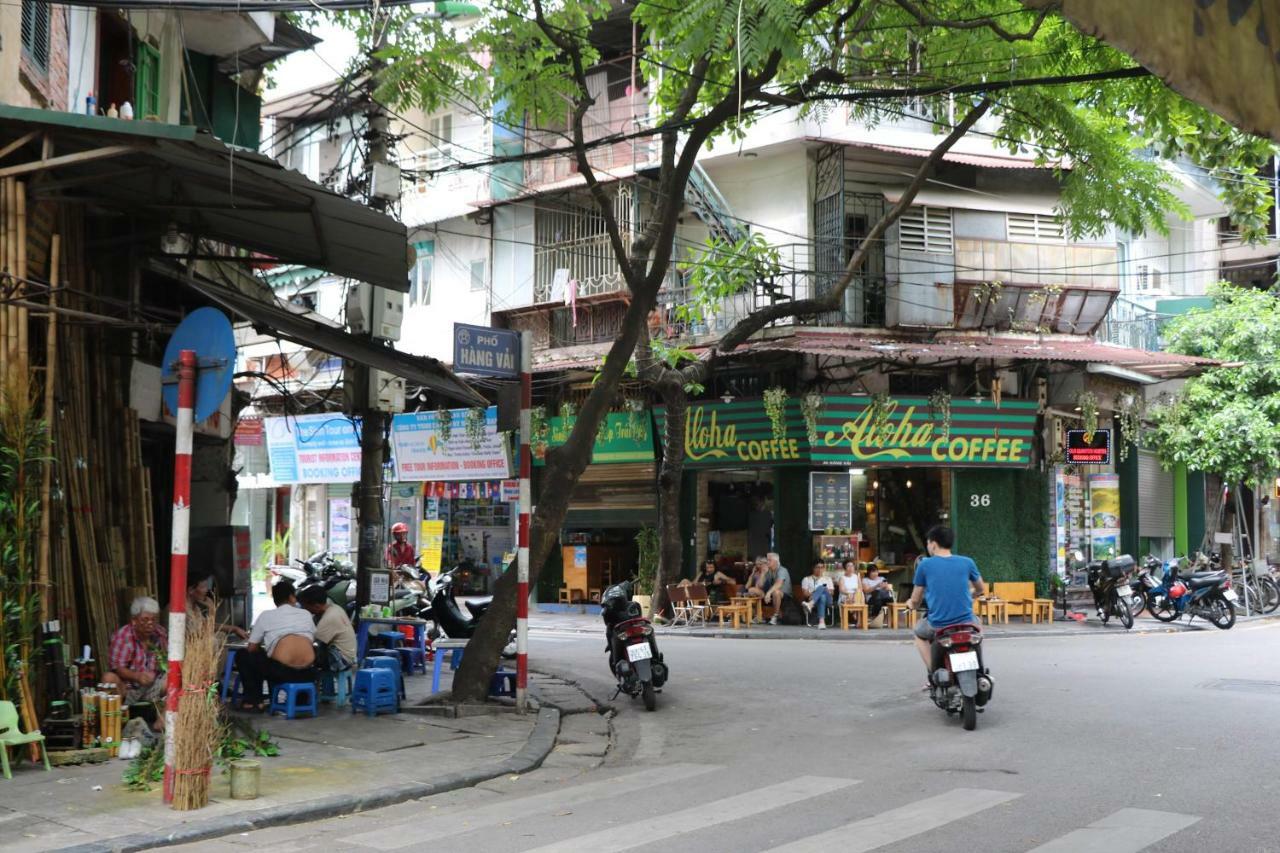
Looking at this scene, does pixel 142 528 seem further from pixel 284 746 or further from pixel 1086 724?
pixel 1086 724

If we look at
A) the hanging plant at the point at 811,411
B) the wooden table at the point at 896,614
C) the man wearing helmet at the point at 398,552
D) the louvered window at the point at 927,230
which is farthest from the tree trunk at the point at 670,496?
the louvered window at the point at 927,230

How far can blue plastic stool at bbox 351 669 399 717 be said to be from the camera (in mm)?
10695

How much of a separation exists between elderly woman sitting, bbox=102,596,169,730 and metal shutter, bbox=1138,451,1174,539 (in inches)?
865

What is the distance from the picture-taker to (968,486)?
22.8 meters

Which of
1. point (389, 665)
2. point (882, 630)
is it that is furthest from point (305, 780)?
point (882, 630)

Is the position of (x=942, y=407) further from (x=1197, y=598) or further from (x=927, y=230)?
(x=1197, y=598)

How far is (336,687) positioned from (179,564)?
4738mm

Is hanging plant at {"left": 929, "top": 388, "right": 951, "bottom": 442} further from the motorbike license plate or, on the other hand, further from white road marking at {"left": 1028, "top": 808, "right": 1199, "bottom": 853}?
white road marking at {"left": 1028, "top": 808, "right": 1199, "bottom": 853}

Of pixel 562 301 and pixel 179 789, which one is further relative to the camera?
pixel 562 301

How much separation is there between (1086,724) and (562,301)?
16.1 metres

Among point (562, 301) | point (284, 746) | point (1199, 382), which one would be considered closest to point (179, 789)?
point (284, 746)

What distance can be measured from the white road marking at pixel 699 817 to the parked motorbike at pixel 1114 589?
565 inches

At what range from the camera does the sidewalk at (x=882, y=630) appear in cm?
1975

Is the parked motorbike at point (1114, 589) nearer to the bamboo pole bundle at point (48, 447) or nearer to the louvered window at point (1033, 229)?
the louvered window at point (1033, 229)
